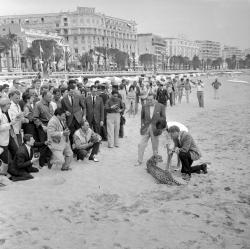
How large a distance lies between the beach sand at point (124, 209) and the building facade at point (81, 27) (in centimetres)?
12171

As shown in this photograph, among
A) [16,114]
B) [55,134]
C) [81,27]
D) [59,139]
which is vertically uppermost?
[81,27]

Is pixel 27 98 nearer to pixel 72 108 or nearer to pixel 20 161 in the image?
pixel 72 108

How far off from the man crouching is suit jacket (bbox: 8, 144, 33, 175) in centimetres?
62

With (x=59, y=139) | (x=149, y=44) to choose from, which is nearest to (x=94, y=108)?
(x=59, y=139)

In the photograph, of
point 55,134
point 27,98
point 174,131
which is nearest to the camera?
point 174,131

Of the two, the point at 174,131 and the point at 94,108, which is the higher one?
the point at 94,108

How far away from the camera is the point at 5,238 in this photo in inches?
184

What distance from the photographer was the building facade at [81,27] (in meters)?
130

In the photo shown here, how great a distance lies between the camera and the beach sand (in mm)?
4633

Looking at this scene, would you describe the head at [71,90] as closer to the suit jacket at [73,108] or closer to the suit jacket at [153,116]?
the suit jacket at [73,108]

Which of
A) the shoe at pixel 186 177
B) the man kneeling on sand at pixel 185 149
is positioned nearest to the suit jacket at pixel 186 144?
the man kneeling on sand at pixel 185 149

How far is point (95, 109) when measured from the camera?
369 inches

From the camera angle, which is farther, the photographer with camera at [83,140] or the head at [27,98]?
the head at [27,98]

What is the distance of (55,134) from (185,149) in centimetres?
271
